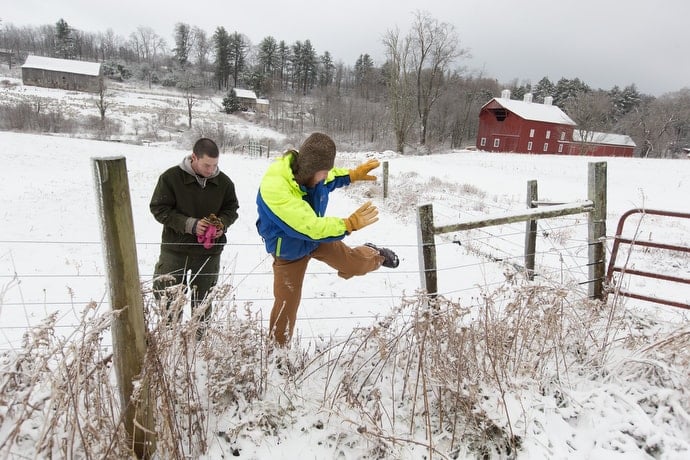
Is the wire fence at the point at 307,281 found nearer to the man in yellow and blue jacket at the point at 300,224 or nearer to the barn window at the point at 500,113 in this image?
the man in yellow and blue jacket at the point at 300,224

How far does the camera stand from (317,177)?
9.49ft

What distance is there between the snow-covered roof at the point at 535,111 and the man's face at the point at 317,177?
158 ft

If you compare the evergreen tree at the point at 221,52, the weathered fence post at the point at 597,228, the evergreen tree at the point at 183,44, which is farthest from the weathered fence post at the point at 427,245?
the evergreen tree at the point at 183,44

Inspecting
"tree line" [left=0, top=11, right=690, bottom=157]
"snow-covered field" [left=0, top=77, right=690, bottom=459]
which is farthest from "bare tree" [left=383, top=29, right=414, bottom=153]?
"snow-covered field" [left=0, top=77, right=690, bottom=459]

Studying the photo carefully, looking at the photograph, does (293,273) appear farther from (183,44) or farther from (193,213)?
(183,44)

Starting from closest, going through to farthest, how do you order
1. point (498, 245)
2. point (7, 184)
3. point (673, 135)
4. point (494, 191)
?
point (498, 245) → point (7, 184) → point (494, 191) → point (673, 135)

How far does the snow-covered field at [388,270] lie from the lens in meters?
2.33

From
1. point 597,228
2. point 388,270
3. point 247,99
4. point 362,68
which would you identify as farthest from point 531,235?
point 362,68

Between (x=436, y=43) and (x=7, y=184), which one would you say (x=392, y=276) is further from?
(x=436, y=43)

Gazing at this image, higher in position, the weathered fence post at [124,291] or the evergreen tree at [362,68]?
the evergreen tree at [362,68]

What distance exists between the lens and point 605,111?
47.0m

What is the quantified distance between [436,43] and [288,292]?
4825 cm

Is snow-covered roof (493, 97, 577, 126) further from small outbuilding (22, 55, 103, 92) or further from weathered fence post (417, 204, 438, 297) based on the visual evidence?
small outbuilding (22, 55, 103, 92)

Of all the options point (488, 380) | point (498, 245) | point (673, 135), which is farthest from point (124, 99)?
point (673, 135)
